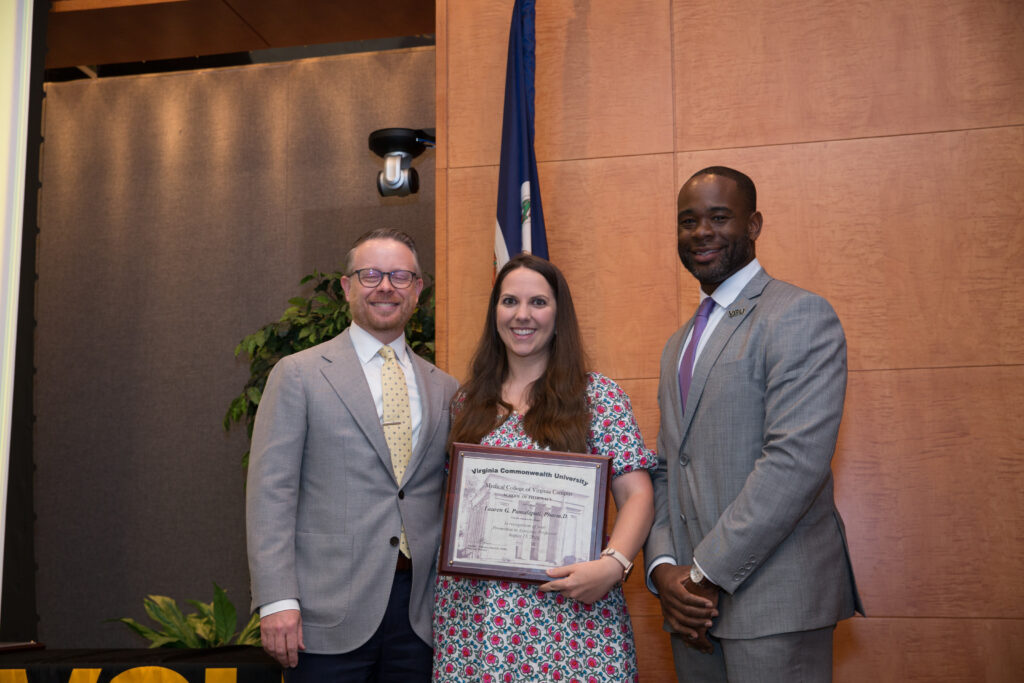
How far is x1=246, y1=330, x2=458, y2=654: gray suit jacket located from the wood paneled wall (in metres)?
1.26

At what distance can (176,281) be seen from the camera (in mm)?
5730

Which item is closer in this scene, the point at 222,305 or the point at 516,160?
the point at 516,160

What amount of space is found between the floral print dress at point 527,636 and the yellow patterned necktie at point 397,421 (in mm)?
232

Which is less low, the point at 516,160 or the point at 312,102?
the point at 312,102

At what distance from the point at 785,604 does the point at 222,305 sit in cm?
448

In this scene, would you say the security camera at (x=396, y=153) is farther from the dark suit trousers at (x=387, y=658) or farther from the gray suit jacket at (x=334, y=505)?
the dark suit trousers at (x=387, y=658)

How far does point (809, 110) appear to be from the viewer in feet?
11.2

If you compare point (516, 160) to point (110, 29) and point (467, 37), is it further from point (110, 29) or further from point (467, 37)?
point (110, 29)

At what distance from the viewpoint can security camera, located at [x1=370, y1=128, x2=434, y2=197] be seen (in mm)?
4148

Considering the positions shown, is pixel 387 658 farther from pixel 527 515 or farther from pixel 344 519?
pixel 527 515

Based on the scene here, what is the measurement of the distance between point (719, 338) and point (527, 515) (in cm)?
60

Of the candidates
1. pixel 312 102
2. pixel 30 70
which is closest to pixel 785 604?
pixel 30 70

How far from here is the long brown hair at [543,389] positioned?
7.14 ft

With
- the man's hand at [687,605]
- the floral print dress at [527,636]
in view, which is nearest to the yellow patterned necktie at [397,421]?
the floral print dress at [527,636]
